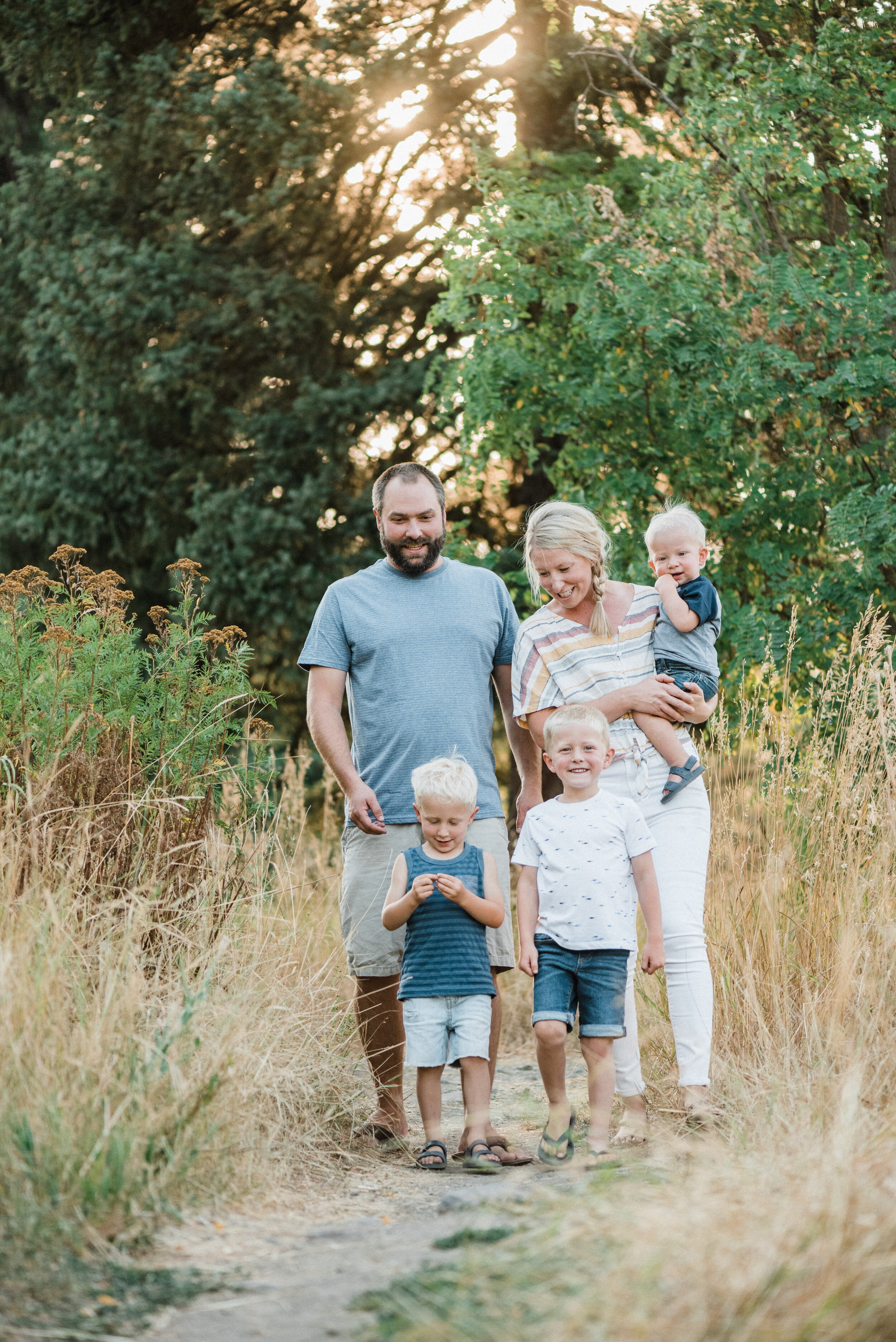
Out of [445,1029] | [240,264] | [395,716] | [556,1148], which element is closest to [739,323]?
[395,716]

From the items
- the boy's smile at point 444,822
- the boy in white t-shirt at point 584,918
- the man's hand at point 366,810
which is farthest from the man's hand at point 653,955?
the man's hand at point 366,810

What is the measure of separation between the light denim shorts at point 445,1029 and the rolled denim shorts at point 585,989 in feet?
0.65

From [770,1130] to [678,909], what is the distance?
72cm

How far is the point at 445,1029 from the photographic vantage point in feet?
11.8

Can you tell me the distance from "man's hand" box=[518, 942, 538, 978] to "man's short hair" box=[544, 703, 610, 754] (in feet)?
1.78

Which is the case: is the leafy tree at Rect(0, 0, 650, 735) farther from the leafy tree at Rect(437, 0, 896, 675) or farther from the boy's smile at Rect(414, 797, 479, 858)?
the boy's smile at Rect(414, 797, 479, 858)

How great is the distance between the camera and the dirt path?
2289 millimetres

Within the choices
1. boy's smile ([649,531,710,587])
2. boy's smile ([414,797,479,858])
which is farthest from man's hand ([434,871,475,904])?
boy's smile ([649,531,710,587])

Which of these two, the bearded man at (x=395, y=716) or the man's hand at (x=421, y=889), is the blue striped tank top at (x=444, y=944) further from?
the bearded man at (x=395, y=716)

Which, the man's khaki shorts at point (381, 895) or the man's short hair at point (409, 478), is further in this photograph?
the man's short hair at point (409, 478)

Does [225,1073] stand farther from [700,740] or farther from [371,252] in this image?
[371,252]

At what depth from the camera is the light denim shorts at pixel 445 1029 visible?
356 cm

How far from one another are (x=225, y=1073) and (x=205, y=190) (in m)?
9.87

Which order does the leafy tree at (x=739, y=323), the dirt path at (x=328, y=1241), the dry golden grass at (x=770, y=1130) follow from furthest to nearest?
the leafy tree at (x=739, y=323), the dirt path at (x=328, y=1241), the dry golden grass at (x=770, y=1130)
